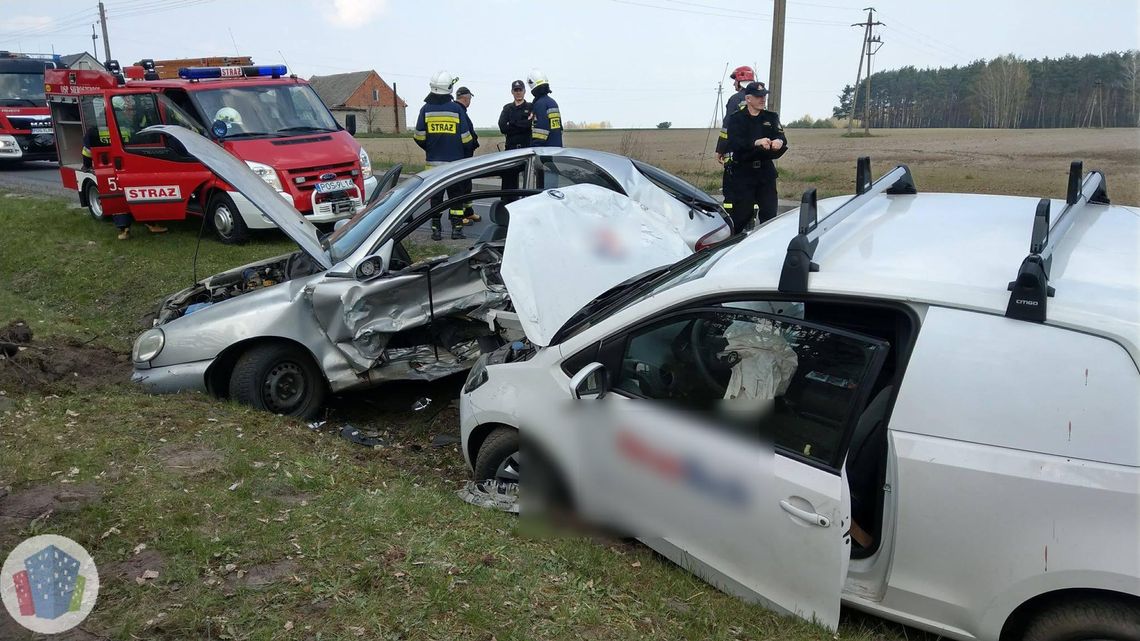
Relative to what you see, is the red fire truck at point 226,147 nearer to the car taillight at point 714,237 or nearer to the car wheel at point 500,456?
the car taillight at point 714,237

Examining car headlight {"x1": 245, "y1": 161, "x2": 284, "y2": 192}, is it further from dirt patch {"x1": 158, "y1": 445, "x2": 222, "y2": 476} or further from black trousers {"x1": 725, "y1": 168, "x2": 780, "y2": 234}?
dirt patch {"x1": 158, "y1": 445, "x2": 222, "y2": 476}

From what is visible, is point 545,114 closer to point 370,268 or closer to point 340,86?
point 370,268

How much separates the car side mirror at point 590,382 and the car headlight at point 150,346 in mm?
3318

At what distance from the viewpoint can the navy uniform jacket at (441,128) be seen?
1058cm

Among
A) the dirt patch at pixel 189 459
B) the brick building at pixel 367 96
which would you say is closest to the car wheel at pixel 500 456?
the dirt patch at pixel 189 459

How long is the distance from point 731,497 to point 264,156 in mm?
9126

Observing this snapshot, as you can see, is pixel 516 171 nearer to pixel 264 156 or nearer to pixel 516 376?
pixel 516 376

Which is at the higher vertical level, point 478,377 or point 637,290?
point 637,290

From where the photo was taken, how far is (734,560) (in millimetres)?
3066

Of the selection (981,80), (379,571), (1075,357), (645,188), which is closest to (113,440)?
(379,571)

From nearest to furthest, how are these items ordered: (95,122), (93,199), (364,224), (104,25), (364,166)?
(364,224), (364,166), (95,122), (93,199), (104,25)

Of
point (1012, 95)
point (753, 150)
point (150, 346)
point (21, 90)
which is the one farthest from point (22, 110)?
point (1012, 95)

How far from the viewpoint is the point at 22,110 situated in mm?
21359

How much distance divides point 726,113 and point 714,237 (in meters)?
3.03
